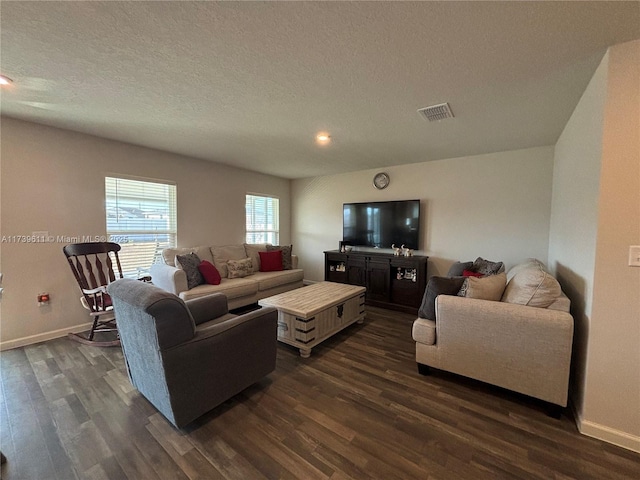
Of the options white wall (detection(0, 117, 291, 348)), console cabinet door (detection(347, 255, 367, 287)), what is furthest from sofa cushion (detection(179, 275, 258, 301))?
console cabinet door (detection(347, 255, 367, 287))

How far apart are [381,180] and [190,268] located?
3511 mm

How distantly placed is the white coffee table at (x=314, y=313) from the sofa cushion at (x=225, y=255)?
4.53 feet

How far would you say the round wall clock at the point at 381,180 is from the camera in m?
4.66

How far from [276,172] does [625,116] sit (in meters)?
4.69

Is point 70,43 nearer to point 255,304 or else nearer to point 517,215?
point 255,304

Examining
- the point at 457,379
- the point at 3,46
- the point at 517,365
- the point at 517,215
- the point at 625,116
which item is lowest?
the point at 457,379

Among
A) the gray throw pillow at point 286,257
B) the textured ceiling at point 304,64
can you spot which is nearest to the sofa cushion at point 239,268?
the gray throw pillow at point 286,257

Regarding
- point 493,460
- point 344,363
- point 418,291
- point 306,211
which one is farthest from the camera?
point 306,211

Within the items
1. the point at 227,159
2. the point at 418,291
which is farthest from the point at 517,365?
the point at 227,159

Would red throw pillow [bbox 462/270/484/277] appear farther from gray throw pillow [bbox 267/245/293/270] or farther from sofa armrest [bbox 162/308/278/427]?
gray throw pillow [bbox 267/245/293/270]

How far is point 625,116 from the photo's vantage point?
1481mm

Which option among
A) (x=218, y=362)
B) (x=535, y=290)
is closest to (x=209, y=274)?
(x=218, y=362)

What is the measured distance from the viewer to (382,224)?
4582mm

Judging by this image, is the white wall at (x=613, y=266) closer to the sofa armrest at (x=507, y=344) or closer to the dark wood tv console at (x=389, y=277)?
the sofa armrest at (x=507, y=344)
